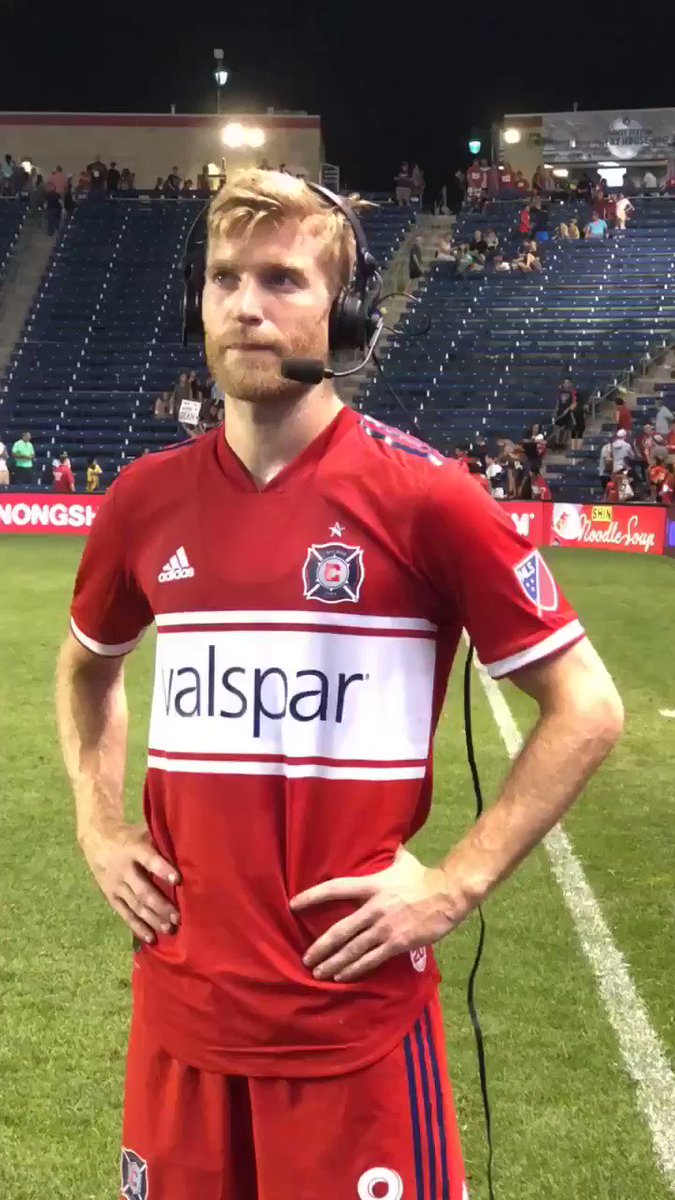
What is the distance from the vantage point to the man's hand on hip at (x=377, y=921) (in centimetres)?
171

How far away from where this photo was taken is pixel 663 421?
22047 mm

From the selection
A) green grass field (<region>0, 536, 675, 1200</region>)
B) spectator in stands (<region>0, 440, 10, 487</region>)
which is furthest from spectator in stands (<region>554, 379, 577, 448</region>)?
green grass field (<region>0, 536, 675, 1200</region>)

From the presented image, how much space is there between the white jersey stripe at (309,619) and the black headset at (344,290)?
1.58 ft

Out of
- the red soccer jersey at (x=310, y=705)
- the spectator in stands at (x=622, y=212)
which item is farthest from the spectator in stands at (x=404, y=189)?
the red soccer jersey at (x=310, y=705)

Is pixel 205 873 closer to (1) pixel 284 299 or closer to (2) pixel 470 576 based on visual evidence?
(2) pixel 470 576

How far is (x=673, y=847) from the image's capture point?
587 cm

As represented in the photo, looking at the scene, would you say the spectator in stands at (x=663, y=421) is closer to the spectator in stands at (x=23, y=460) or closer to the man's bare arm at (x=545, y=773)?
the spectator in stands at (x=23, y=460)

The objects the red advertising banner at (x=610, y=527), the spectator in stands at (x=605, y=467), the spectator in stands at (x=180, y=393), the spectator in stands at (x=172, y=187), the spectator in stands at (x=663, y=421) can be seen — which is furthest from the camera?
the spectator in stands at (x=172, y=187)

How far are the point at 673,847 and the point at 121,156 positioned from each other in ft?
116

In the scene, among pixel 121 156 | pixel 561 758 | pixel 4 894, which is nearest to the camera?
pixel 561 758

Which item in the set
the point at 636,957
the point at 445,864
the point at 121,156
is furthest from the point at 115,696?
the point at 121,156

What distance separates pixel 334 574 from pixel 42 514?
19670 millimetres

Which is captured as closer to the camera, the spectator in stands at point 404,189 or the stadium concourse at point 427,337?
the stadium concourse at point 427,337

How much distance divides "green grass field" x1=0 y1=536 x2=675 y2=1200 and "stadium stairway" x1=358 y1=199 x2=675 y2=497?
638 inches
